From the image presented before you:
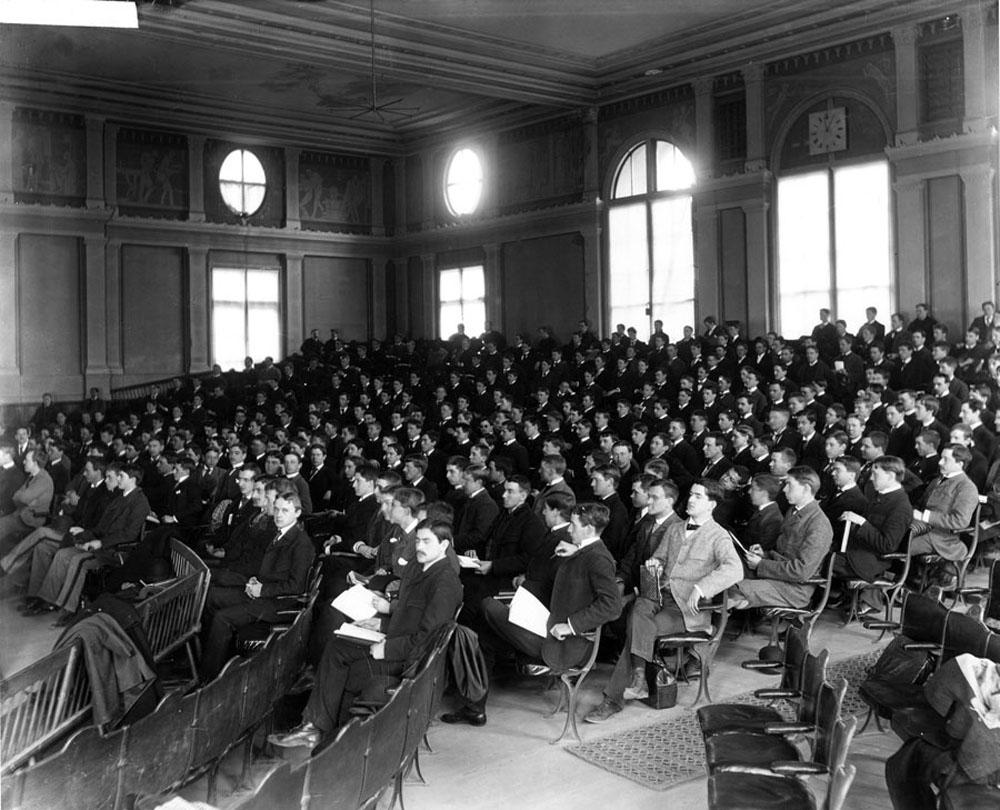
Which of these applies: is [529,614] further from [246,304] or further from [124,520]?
[246,304]

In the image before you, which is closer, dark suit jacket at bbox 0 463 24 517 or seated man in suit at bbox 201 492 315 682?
seated man in suit at bbox 201 492 315 682

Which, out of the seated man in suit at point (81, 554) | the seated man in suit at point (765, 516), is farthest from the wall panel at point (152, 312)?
the seated man in suit at point (765, 516)

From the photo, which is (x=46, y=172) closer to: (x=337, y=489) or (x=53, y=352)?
(x=53, y=352)

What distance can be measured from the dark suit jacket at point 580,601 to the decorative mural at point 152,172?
57.5ft

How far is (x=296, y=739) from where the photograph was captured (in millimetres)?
5332

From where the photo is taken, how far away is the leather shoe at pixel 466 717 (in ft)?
19.4

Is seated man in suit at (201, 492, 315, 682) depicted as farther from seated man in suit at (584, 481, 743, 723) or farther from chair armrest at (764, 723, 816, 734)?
chair armrest at (764, 723, 816, 734)

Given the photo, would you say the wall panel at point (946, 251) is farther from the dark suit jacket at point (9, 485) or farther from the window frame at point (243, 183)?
the window frame at point (243, 183)

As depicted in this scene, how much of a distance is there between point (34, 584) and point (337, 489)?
3.17 m

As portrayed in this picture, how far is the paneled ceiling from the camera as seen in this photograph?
48.2ft

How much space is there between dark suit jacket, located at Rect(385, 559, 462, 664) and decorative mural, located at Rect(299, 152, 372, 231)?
60.8 ft

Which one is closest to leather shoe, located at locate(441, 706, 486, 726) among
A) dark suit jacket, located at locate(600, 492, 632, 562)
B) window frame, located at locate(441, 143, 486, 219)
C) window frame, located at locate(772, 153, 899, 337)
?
dark suit jacket, located at locate(600, 492, 632, 562)

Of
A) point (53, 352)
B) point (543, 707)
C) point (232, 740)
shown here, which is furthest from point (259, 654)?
point (53, 352)

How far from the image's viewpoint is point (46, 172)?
65.0ft
